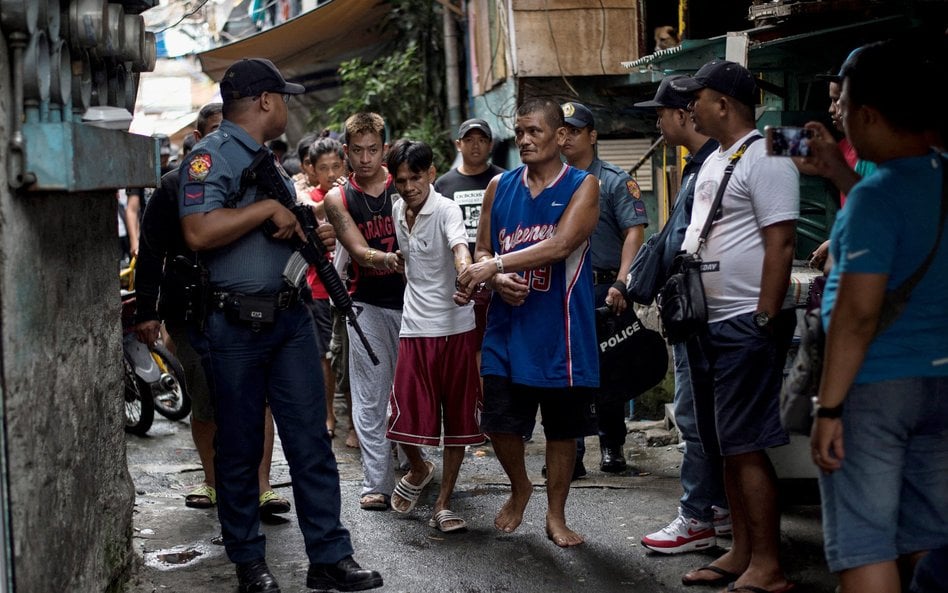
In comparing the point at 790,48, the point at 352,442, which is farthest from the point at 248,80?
the point at 352,442

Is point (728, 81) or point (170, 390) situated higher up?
point (728, 81)

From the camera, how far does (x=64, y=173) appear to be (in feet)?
11.2

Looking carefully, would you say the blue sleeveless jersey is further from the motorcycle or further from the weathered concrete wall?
the motorcycle

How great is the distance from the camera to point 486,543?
551 cm

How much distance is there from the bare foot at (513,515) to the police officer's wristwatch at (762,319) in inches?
67.7

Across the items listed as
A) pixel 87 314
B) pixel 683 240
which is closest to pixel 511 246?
pixel 683 240

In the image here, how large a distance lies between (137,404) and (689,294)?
5.27 m

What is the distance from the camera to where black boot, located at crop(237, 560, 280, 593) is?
4.73 meters

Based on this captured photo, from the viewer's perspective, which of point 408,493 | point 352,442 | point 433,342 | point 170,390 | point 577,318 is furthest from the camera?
point 170,390

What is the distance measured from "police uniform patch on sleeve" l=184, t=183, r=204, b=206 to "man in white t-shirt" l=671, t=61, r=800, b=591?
2.09 meters

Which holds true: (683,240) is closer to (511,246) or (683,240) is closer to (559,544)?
(511,246)

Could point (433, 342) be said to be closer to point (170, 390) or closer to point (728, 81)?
point (728, 81)

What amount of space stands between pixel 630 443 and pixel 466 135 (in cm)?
246

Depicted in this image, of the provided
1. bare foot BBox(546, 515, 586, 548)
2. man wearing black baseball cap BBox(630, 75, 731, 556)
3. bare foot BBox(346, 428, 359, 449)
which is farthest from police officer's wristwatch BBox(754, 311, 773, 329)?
bare foot BBox(346, 428, 359, 449)
